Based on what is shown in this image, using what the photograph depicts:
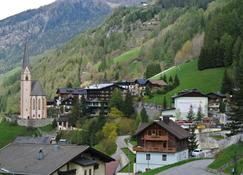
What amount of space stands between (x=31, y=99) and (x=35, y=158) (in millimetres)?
109968

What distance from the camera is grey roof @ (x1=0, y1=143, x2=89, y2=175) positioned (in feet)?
123

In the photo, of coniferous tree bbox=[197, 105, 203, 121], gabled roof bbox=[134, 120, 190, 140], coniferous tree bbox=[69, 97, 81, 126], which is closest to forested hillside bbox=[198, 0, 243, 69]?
coniferous tree bbox=[197, 105, 203, 121]

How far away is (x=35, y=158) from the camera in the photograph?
128 feet

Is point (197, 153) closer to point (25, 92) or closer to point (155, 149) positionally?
point (155, 149)

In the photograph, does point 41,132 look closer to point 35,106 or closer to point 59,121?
point 59,121

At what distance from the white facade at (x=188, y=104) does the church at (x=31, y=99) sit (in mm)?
41288

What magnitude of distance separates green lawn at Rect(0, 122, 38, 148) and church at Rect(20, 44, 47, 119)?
25.4 feet

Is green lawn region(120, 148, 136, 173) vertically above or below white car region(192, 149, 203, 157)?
below

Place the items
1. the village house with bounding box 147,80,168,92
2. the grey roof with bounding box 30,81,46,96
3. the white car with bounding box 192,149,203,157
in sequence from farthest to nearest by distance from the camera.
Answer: the grey roof with bounding box 30,81,46,96, the village house with bounding box 147,80,168,92, the white car with bounding box 192,149,203,157

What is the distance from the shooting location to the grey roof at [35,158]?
3734 centimetres

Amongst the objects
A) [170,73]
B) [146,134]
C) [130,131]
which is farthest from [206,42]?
[146,134]

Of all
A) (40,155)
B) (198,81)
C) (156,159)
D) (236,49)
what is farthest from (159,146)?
(198,81)

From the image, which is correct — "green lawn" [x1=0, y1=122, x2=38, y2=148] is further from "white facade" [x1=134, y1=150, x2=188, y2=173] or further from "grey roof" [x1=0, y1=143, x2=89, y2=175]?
"grey roof" [x1=0, y1=143, x2=89, y2=175]

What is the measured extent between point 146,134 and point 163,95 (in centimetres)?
6603
